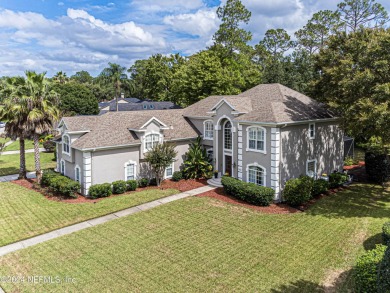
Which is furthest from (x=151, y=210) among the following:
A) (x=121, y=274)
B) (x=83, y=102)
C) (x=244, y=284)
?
(x=83, y=102)

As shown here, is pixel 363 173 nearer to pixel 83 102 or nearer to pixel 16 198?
pixel 16 198

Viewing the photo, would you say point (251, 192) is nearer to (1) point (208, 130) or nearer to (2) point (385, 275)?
(1) point (208, 130)

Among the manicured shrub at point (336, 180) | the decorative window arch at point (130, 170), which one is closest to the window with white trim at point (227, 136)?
the decorative window arch at point (130, 170)

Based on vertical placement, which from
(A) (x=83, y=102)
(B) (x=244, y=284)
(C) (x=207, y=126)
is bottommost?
(B) (x=244, y=284)

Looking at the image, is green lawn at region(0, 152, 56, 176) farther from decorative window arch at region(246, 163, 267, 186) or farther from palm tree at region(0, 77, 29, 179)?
decorative window arch at region(246, 163, 267, 186)

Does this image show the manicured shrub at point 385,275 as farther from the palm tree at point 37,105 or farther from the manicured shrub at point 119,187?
the palm tree at point 37,105
